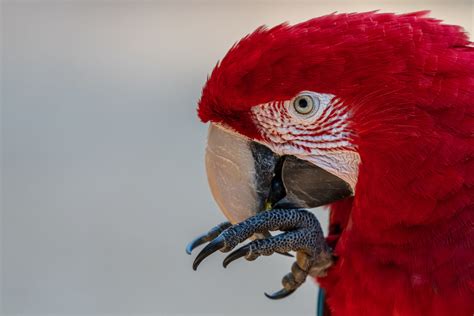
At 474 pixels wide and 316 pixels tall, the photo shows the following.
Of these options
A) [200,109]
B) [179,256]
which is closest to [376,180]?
[200,109]

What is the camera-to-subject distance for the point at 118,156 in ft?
7.84

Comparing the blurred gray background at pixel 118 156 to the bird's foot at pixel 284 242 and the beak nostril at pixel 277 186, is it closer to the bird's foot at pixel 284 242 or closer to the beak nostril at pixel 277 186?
the bird's foot at pixel 284 242

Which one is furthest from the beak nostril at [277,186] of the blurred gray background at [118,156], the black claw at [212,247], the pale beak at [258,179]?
the blurred gray background at [118,156]

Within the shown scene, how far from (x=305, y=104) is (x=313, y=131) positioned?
5 centimetres

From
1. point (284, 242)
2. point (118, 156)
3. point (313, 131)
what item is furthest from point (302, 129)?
point (118, 156)

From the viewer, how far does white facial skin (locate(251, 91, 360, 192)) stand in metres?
0.91

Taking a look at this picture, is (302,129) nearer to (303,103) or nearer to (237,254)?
(303,103)

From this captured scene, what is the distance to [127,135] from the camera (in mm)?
2445

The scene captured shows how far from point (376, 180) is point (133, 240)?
148cm

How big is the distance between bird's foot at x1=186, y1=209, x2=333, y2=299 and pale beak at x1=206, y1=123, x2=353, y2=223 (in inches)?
1.0

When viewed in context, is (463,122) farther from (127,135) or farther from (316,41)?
(127,135)

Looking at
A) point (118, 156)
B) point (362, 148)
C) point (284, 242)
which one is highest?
point (362, 148)

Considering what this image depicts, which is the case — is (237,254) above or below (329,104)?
below

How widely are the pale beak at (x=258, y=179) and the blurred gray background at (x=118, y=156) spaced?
3.83 feet
